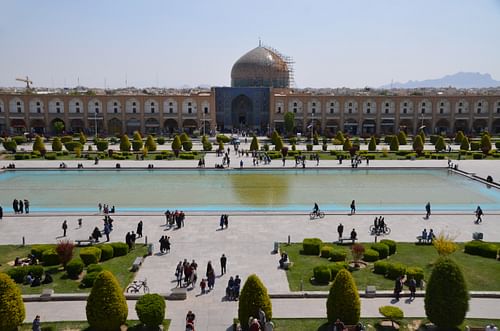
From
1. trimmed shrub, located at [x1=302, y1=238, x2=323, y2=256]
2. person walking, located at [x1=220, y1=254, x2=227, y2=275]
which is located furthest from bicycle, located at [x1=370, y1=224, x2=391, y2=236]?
person walking, located at [x1=220, y1=254, x2=227, y2=275]

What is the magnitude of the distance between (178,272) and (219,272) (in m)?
1.41

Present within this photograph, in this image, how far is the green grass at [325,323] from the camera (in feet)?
40.1

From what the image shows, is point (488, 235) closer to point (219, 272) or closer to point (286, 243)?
point (286, 243)

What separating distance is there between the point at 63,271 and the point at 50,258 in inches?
29.1

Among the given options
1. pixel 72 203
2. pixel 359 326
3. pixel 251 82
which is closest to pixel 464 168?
pixel 72 203

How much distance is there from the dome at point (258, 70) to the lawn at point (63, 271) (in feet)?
183

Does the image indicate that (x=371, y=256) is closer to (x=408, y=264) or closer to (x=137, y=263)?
(x=408, y=264)

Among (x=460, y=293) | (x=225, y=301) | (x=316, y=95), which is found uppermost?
(x=316, y=95)

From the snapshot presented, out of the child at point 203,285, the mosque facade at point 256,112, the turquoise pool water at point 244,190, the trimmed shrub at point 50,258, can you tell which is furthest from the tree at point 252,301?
the mosque facade at point 256,112

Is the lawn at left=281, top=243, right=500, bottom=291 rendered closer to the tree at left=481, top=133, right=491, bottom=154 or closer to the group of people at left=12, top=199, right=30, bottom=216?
the group of people at left=12, top=199, right=30, bottom=216

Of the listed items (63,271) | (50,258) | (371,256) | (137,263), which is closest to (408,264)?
(371,256)

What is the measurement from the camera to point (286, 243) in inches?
747

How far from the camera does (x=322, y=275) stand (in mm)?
15023

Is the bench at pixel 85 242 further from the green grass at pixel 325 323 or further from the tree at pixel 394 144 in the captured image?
the tree at pixel 394 144
